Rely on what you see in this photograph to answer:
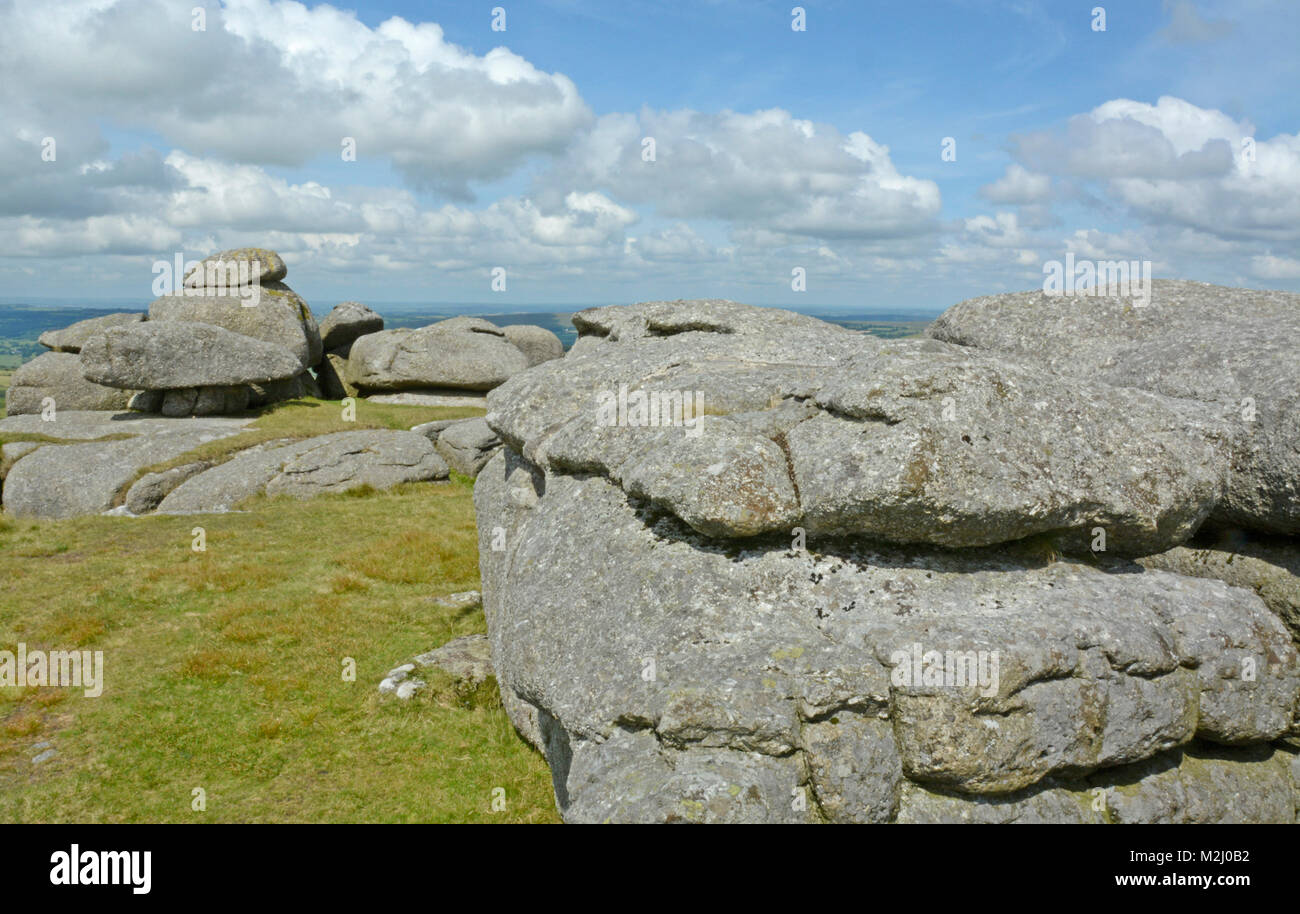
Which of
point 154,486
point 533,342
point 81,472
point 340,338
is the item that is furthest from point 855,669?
point 340,338

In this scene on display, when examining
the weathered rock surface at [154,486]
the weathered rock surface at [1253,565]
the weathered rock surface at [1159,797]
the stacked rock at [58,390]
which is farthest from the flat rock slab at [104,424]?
the weathered rock surface at [1253,565]

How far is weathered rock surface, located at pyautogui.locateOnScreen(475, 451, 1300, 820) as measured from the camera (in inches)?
323

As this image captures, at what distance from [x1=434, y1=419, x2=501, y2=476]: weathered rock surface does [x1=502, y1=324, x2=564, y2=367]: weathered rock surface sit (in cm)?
1922

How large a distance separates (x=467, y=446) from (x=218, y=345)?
15.1 meters

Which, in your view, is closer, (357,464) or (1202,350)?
(1202,350)

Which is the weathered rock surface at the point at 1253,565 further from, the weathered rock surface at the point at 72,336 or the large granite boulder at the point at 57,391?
the weathered rock surface at the point at 72,336

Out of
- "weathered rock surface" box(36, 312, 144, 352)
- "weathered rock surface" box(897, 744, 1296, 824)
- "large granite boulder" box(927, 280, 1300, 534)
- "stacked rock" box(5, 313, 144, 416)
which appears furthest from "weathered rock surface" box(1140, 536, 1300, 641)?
"weathered rock surface" box(36, 312, 144, 352)

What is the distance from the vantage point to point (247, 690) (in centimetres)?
1504

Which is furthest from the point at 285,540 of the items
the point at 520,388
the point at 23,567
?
the point at 520,388

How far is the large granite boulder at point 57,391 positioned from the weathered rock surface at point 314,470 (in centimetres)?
1451

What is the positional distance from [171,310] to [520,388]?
3915 centimetres

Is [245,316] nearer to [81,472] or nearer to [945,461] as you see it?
[81,472]

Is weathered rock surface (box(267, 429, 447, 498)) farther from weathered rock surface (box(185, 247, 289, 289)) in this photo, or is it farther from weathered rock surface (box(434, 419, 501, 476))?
weathered rock surface (box(185, 247, 289, 289))
